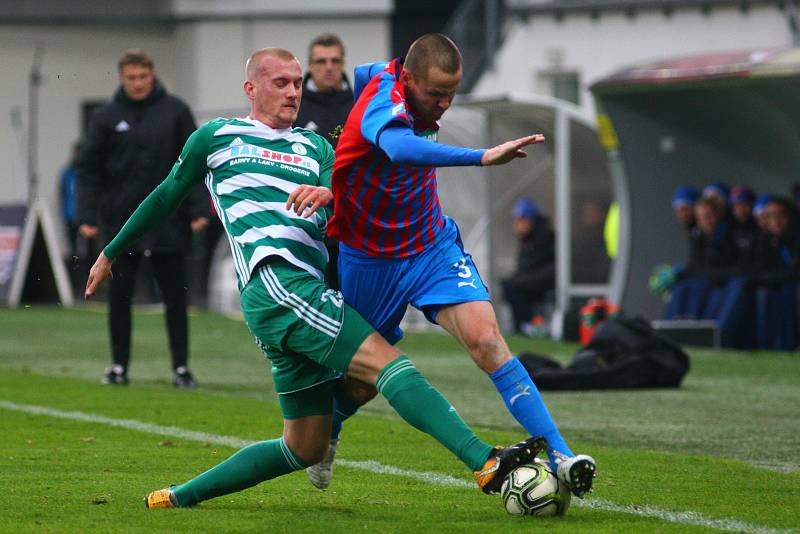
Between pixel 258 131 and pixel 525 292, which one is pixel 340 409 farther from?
pixel 525 292

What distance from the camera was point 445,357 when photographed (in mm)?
15367

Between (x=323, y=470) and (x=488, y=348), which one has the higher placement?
(x=488, y=348)

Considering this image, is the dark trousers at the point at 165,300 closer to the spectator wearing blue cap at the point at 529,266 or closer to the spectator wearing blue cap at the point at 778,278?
the spectator wearing blue cap at the point at 778,278

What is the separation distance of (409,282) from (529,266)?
1349 cm

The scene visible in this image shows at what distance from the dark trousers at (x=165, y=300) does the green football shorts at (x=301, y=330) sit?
5.79 metres

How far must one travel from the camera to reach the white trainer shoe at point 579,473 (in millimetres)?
5770

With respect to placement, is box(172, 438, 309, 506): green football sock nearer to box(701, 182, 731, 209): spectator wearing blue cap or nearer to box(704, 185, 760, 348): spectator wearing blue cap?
box(704, 185, 760, 348): spectator wearing blue cap

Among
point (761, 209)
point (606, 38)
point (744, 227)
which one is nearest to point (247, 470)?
point (761, 209)

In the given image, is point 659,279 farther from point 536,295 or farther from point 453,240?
point 453,240

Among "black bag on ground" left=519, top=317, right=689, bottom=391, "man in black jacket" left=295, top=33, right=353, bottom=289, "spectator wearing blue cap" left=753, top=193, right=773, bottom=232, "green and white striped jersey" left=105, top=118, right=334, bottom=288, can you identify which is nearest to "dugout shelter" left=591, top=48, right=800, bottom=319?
"spectator wearing blue cap" left=753, top=193, right=773, bottom=232

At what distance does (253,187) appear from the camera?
616 cm

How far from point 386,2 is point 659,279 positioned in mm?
18591

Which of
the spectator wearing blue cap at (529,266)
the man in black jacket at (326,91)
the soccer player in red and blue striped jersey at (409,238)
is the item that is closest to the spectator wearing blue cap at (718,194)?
the spectator wearing blue cap at (529,266)

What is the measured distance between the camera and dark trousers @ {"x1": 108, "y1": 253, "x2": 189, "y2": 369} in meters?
11.9
